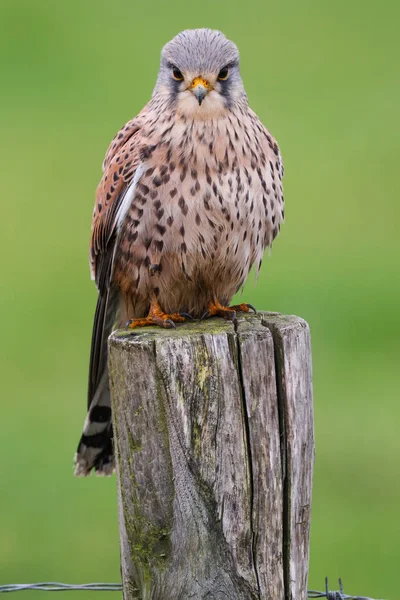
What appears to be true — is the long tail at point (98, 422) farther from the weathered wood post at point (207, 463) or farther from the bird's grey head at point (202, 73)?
the weathered wood post at point (207, 463)

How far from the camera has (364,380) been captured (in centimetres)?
1002

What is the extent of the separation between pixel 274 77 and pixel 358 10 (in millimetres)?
3224

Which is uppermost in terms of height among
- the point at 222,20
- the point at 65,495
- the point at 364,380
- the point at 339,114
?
the point at 222,20

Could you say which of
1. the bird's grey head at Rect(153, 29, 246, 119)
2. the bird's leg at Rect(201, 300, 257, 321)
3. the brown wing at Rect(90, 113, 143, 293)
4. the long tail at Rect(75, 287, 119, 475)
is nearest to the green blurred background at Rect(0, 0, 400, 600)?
the long tail at Rect(75, 287, 119, 475)

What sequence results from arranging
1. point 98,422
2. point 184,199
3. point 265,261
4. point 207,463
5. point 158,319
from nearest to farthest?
1. point 207,463
2. point 158,319
3. point 184,199
4. point 98,422
5. point 265,261

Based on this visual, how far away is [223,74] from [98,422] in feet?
4.74

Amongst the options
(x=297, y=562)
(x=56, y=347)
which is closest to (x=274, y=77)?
(x=56, y=347)

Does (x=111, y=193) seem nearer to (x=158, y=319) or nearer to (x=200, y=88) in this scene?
(x=200, y=88)

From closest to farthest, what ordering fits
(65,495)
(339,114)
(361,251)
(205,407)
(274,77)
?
(205,407) < (65,495) < (361,251) < (339,114) < (274,77)

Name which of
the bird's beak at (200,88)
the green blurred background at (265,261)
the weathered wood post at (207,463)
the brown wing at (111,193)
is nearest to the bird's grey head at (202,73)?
the bird's beak at (200,88)

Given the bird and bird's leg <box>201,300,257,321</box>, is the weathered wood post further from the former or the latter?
the bird

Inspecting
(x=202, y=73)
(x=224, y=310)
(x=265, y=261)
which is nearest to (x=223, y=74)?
(x=202, y=73)

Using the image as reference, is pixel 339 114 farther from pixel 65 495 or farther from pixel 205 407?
pixel 205 407

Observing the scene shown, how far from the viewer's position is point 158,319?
461 cm
